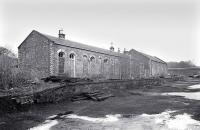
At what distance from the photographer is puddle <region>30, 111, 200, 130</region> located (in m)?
6.94

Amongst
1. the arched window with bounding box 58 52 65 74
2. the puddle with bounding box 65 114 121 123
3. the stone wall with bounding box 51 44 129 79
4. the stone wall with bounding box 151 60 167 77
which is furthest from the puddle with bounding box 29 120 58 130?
the stone wall with bounding box 151 60 167 77

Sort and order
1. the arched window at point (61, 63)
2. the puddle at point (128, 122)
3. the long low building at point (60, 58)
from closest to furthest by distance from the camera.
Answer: the puddle at point (128, 122) → the long low building at point (60, 58) → the arched window at point (61, 63)

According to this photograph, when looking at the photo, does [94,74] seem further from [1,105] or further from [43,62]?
[1,105]

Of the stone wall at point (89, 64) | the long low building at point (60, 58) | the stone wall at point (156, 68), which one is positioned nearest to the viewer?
the long low building at point (60, 58)

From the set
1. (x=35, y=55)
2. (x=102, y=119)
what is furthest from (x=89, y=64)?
(x=102, y=119)

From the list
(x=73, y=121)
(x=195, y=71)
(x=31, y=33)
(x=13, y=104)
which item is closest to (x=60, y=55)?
(x=31, y=33)

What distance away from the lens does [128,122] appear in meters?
7.71

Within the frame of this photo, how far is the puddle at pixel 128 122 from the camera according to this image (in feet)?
22.8

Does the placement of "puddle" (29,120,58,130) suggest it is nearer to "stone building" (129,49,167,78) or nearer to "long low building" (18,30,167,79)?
"long low building" (18,30,167,79)

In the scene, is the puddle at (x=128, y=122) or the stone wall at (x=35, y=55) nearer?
the puddle at (x=128, y=122)

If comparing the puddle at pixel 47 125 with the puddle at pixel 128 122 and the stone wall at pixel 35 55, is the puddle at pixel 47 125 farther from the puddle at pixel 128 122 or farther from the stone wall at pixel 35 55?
the stone wall at pixel 35 55

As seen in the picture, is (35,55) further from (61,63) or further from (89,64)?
(89,64)

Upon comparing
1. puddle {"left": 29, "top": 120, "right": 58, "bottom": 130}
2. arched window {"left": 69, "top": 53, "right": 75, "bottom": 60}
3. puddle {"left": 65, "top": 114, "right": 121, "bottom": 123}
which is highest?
arched window {"left": 69, "top": 53, "right": 75, "bottom": 60}

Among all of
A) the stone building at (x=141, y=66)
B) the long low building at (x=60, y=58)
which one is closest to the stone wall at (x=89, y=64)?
the long low building at (x=60, y=58)
